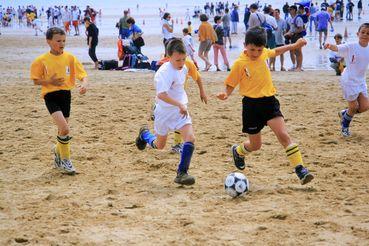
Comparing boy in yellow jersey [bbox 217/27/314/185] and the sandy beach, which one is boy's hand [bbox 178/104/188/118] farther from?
the sandy beach

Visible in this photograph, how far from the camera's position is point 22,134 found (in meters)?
9.86

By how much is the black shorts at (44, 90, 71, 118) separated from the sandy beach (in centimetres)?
86

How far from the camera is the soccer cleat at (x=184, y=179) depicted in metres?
6.71

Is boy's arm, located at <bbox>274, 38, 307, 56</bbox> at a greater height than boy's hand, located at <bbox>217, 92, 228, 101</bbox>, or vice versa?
boy's arm, located at <bbox>274, 38, 307, 56</bbox>

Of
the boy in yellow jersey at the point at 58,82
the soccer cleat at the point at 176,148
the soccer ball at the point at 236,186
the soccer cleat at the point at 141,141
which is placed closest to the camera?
the soccer ball at the point at 236,186

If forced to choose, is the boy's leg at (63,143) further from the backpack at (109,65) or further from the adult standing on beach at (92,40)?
the adult standing on beach at (92,40)

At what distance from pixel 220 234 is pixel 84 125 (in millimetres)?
5906

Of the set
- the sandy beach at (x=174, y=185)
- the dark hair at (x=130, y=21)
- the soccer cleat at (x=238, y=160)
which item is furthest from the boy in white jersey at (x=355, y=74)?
the dark hair at (x=130, y=21)

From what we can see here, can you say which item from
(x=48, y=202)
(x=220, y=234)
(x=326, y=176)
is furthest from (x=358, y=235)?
(x=48, y=202)

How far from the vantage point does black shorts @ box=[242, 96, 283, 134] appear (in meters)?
6.77

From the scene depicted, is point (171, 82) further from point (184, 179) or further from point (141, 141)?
point (141, 141)

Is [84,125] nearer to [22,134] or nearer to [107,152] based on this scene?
[22,134]

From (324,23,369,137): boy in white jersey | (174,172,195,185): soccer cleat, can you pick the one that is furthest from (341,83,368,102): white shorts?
(174,172,195,185): soccer cleat

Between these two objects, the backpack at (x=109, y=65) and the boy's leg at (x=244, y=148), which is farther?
the backpack at (x=109, y=65)
